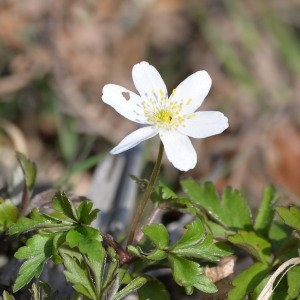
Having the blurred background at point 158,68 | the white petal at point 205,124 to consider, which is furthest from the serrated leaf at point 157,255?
the blurred background at point 158,68

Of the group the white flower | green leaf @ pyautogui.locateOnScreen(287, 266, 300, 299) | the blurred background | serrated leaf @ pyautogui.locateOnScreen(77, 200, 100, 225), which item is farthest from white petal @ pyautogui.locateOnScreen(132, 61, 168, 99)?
the blurred background

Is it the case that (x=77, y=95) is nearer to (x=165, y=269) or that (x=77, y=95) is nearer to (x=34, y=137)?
(x=34, y=137)

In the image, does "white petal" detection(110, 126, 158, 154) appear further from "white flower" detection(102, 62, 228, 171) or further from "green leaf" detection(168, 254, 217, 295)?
"green leaf" detection(168, 254, 217, 295)

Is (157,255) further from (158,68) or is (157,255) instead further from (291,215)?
(158,68)

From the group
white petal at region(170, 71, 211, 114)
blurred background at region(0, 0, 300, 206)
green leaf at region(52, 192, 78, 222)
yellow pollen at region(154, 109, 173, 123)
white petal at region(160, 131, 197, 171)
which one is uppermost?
white petal at region(170, 71, 211, 114)

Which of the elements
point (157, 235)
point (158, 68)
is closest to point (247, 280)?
point (157, 235)

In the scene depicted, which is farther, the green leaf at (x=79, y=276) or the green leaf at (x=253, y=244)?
the green leaf at (x=253, y=244)

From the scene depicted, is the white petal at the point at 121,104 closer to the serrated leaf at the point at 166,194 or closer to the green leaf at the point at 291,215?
the serrated leaf at the point at 166,194
